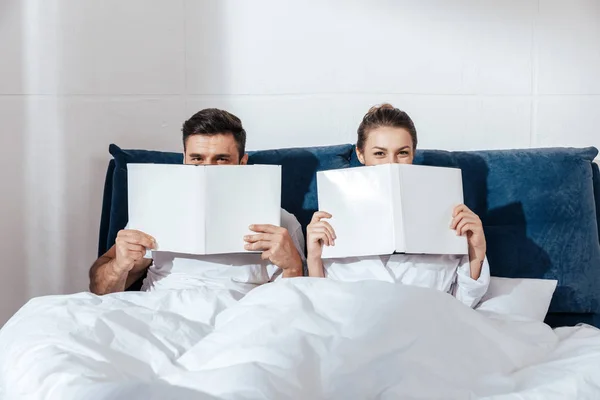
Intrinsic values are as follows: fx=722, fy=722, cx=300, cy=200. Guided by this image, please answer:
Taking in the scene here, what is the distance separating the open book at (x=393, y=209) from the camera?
1736mm

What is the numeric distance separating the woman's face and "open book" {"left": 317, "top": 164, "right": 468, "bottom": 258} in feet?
0.45

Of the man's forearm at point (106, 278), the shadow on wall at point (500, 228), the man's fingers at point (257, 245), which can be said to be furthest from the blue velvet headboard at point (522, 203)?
the man's fingers at point (257, 245)

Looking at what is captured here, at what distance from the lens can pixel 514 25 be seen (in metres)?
2.49

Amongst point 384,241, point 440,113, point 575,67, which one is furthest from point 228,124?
point 575,67

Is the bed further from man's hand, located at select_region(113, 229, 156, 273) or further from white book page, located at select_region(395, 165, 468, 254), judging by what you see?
white book page, located at select_region(395, 165, 468, 254)

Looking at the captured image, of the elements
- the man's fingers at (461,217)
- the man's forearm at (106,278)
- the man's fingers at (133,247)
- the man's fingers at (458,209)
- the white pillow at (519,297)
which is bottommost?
the white pillow at (519,297)

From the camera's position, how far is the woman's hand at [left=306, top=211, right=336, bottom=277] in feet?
5.93

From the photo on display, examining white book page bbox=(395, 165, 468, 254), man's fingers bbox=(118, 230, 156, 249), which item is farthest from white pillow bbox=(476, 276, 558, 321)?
man's fingers bbox=(118, 230, 156, 249)

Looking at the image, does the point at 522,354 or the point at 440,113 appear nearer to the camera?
the point at 522,354

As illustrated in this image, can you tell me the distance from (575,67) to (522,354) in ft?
4.56

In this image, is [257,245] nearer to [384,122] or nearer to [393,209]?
[393,209]

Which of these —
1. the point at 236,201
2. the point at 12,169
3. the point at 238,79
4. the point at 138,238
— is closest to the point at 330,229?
the point at 236,201

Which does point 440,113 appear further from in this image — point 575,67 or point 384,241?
point 384,241

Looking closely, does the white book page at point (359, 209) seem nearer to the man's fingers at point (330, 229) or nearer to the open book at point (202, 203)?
the man's fingers at point (330, 229)
